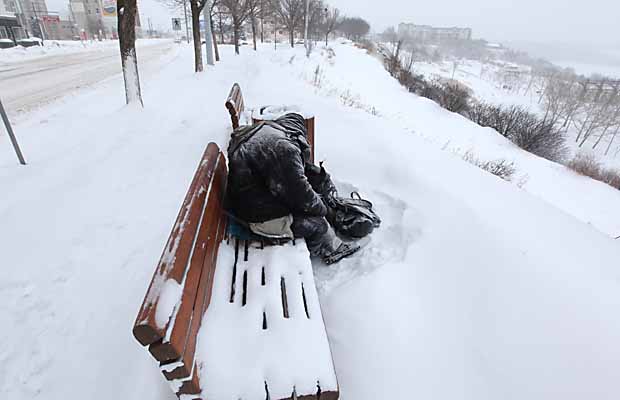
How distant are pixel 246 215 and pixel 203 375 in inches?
41.9

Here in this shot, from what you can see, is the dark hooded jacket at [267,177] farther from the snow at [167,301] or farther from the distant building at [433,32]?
the distant building at [433,32]

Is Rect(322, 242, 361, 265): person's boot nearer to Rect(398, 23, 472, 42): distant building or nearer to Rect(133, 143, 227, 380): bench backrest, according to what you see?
Rect(133, 143, 227, 380): bench backrest

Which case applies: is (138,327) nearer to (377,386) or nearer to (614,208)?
(377,386)

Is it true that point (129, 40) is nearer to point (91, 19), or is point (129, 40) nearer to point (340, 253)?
point (340, 253)

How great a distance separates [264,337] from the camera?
1.58 meters

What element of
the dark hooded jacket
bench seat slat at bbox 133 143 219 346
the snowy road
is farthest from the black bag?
the snowy road

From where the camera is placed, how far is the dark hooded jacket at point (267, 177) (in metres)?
2.04

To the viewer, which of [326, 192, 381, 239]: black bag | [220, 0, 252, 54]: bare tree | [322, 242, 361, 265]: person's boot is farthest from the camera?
[220, 0, 252, 54]: bare tree

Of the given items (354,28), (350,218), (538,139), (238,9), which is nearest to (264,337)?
(350,218)

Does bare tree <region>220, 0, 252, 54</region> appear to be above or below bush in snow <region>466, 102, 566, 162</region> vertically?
above

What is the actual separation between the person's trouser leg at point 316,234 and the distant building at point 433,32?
583 ft

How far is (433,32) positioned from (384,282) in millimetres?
192643

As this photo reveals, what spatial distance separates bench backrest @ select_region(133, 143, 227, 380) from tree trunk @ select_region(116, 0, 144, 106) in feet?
23.9

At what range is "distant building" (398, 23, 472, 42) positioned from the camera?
158125 mm
